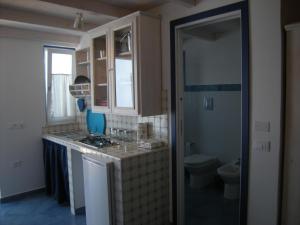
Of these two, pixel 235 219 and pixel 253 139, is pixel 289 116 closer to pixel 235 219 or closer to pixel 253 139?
pixel 253 139

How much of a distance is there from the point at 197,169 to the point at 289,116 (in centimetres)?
201

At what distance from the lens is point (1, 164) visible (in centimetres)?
330

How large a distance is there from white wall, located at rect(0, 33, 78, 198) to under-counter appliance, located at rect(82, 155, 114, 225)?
1454 millimetres

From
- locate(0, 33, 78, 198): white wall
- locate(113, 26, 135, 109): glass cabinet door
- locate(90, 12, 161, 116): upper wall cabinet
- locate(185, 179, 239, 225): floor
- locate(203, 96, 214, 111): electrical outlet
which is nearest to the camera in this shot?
locate(90, 12, 161, 116): upper wall cabinet

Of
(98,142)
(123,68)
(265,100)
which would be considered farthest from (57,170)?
(265,100)

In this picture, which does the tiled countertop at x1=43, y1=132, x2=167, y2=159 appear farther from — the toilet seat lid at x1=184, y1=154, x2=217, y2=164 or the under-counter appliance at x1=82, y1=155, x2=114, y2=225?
the toilet seat lid at x1=184, y1=154, x2=217, y2=164

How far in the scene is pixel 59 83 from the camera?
3.77 meters

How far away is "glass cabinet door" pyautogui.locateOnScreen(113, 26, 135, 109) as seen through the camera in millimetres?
2480

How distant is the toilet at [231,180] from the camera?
3.21 m

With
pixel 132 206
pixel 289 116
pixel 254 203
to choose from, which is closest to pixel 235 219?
pixel 254 203

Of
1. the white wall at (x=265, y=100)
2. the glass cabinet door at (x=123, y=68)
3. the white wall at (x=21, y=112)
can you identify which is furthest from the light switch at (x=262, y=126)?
the white wall at (x=21, y=112)

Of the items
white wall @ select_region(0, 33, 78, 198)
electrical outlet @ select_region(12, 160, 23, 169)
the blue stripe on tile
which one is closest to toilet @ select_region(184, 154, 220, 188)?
the blue stripe on tile

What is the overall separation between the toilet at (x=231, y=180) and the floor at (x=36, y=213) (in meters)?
1.80

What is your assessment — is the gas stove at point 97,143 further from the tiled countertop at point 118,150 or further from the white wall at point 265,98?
the white wall at point 265,98
